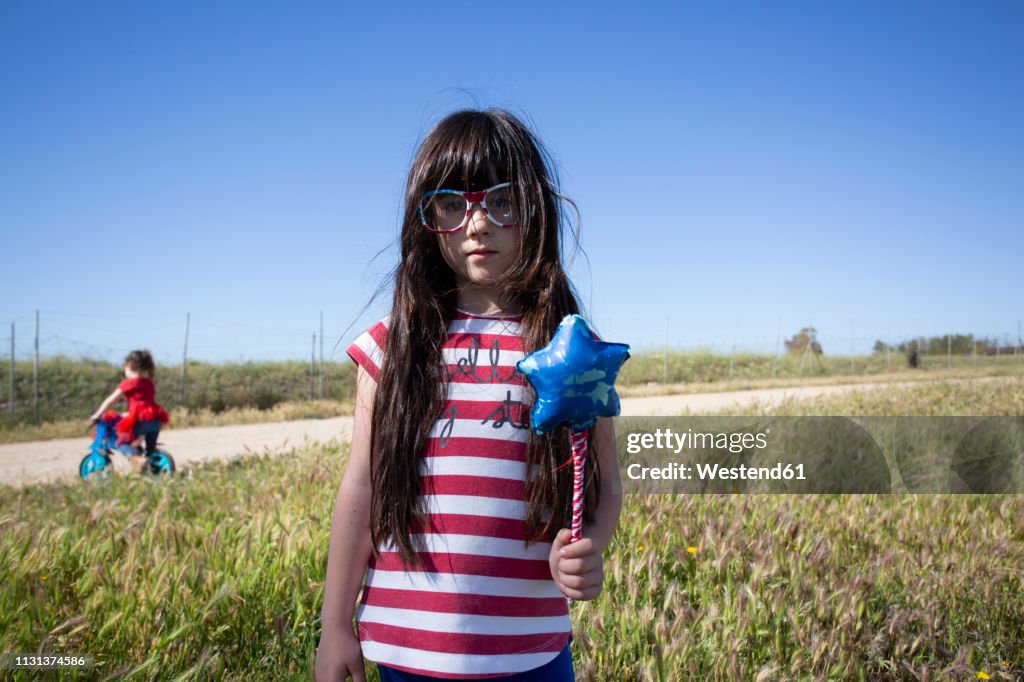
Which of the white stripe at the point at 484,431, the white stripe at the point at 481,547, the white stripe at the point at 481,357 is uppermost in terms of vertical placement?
the white stripe at the point at 481,357

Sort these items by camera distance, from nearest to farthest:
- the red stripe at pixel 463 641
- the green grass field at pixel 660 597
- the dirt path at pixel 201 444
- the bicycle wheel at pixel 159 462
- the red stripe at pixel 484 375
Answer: the red stripe at pixel 463 641 < the red stripe at pixel 484 375 < the green grass field at pixel 660 597 < the bicycle wheel at pixel 159 462 < the dirt path at pixel 201 444

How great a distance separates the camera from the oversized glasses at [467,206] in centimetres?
153

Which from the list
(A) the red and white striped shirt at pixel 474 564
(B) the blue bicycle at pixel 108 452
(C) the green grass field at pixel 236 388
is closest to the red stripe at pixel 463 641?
(A) the red and white striped shirt at pixel 474 564

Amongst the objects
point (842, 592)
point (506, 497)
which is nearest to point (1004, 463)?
point (842, 592)

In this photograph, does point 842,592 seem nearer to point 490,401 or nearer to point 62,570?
point 490,401

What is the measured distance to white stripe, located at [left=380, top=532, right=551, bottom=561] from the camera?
1.41 metres

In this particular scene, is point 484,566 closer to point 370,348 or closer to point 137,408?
point 370,348

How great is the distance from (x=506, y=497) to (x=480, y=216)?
60cm

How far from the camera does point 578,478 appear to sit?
128 cm

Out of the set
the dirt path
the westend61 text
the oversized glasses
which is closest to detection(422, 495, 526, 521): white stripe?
the oversized glasses

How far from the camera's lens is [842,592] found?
2662mm

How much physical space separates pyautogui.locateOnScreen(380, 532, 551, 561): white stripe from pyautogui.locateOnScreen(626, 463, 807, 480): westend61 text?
11.2 ft

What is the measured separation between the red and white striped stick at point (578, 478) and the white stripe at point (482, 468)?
16 cm

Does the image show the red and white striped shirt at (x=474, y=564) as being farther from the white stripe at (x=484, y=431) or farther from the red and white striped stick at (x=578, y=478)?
the red and white striped stick at (x=578, y=478)
